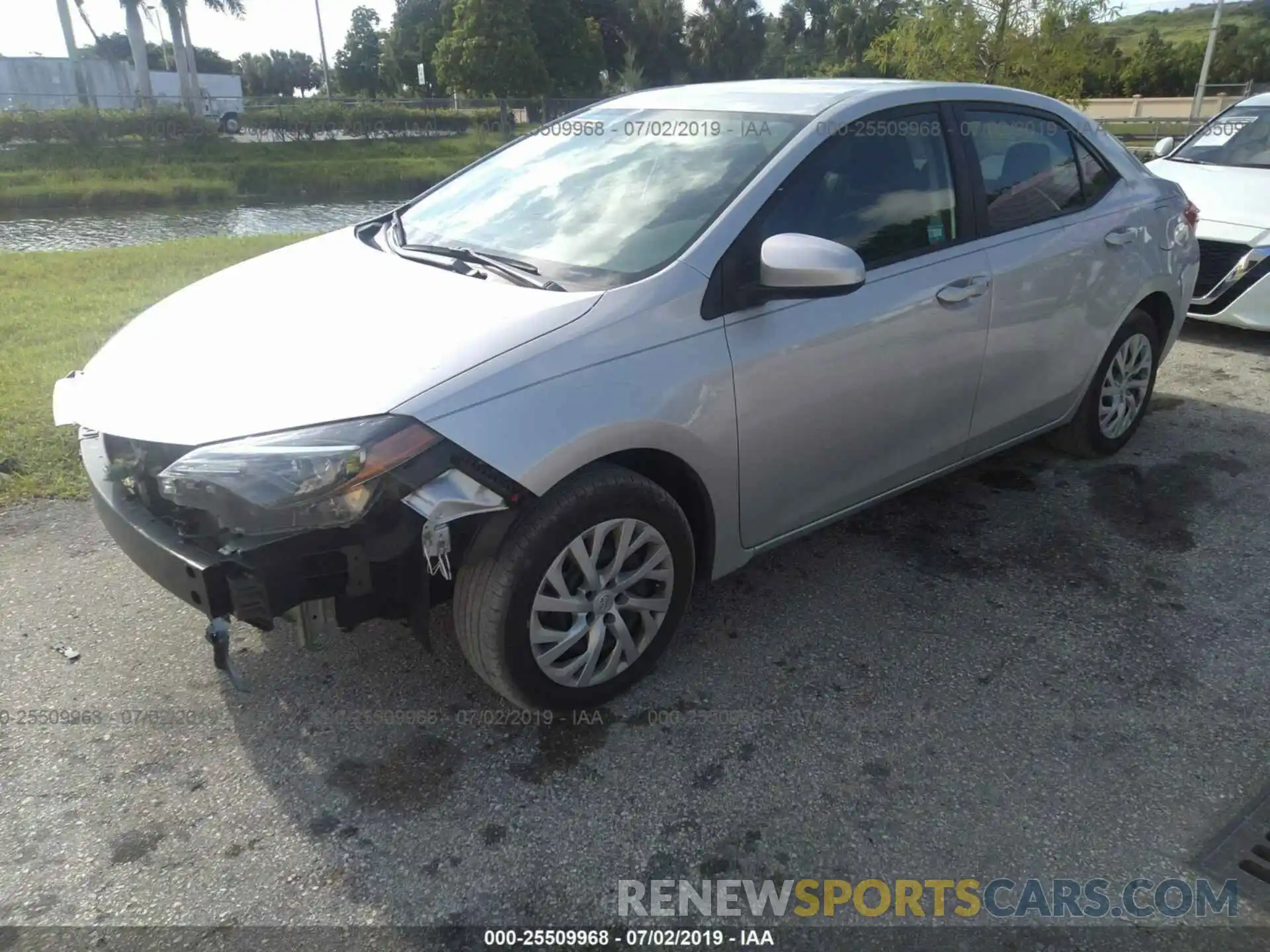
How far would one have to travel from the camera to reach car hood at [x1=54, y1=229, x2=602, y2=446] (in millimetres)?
2256

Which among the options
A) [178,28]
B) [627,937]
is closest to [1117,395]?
[627,937]

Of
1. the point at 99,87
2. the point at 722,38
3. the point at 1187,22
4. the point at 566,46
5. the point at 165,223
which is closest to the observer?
the point at 165,223

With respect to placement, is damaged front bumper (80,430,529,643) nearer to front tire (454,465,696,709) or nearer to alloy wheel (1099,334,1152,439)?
front tire (454,465,696,709)

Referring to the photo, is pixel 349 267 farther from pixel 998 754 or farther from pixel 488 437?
pixel 998 754

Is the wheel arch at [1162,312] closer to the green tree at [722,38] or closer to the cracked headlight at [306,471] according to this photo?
the cracked headlight at [306,471]

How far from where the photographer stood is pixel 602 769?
2510 millimetres

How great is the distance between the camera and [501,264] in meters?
2.82

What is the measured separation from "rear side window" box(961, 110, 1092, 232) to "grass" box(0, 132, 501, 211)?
2112 cm

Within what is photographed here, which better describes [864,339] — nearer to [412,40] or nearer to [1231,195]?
[1231,195]

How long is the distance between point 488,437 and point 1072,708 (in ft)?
6.36

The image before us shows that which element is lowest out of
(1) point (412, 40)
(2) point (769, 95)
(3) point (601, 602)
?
(3) point (601, 602)

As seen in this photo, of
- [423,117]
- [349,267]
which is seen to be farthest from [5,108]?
[349,267]

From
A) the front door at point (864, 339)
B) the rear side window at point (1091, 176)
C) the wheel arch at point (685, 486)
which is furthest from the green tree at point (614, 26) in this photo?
the wheel arch at point (685, 486)

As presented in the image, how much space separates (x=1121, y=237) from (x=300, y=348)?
3.49m
